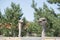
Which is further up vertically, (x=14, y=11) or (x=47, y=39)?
(x=14, y=11)

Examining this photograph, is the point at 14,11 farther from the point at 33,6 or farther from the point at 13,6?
the point at 33,6

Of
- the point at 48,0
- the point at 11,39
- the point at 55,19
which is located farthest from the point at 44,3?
the point at 11,39

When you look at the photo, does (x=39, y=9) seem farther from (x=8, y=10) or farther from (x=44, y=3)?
(x=8, y=10)

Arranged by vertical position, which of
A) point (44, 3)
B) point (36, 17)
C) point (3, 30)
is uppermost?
point (44, 3)

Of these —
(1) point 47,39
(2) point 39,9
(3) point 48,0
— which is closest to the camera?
(1) point 47,39

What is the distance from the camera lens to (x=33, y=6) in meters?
21.7

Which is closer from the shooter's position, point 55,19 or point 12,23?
point 55,19

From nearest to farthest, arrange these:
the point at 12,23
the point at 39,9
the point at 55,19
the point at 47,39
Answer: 1. the point at 47,39
2. the point at 55,19
3. the point at 39,9
4. the point at 12,23

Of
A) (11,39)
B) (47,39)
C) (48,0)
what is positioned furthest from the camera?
(48,0)

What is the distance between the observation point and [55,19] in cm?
1902

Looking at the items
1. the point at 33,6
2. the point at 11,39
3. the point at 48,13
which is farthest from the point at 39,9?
the point at 11,39

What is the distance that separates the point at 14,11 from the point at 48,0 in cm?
964

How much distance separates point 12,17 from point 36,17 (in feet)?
24.6

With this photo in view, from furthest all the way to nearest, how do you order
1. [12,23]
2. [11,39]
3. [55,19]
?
1. [12,23]
2. [55,19]
3. [11,39]
